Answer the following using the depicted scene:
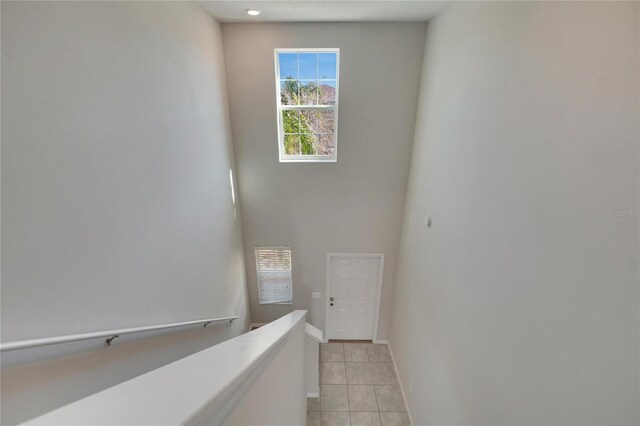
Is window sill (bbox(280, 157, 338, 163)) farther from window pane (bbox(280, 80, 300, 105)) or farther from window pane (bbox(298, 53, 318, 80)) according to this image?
window pane (bbox(298, 53, 318, 80))

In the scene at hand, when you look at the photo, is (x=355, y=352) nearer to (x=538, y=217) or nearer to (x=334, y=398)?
(x=334, y=398)

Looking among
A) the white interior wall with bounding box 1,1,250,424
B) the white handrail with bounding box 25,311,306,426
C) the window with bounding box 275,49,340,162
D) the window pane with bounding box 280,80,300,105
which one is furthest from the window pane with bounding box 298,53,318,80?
the white handrail with bounding box 25,311,306,426

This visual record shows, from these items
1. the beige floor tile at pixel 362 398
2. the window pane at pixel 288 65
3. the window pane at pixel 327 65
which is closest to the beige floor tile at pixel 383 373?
the beige floor tile at pixel 362 398

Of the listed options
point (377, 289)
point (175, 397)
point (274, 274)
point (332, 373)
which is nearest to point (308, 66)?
point (274, 274)

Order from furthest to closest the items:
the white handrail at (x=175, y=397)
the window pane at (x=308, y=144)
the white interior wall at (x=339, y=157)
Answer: the window pane at (x=308, y=144)
the white interior wall at (x=339, y=157)
the white handrail at (x=175, y=397)

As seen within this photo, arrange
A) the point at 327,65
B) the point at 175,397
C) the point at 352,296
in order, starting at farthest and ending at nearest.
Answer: the point at 352,296 < the point at 327,65 < the point at 175,397

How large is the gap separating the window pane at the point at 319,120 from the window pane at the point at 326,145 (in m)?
0.08

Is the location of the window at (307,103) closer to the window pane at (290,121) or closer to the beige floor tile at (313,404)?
the window pane at (290,121)

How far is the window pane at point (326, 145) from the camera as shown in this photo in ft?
13.4

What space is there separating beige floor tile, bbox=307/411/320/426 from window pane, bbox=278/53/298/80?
4.33 m

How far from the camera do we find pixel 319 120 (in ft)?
13.1

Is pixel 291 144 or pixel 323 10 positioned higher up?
pixel 323 10

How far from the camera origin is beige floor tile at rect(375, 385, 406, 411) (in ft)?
12.4

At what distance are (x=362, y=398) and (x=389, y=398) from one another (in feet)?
1.20
